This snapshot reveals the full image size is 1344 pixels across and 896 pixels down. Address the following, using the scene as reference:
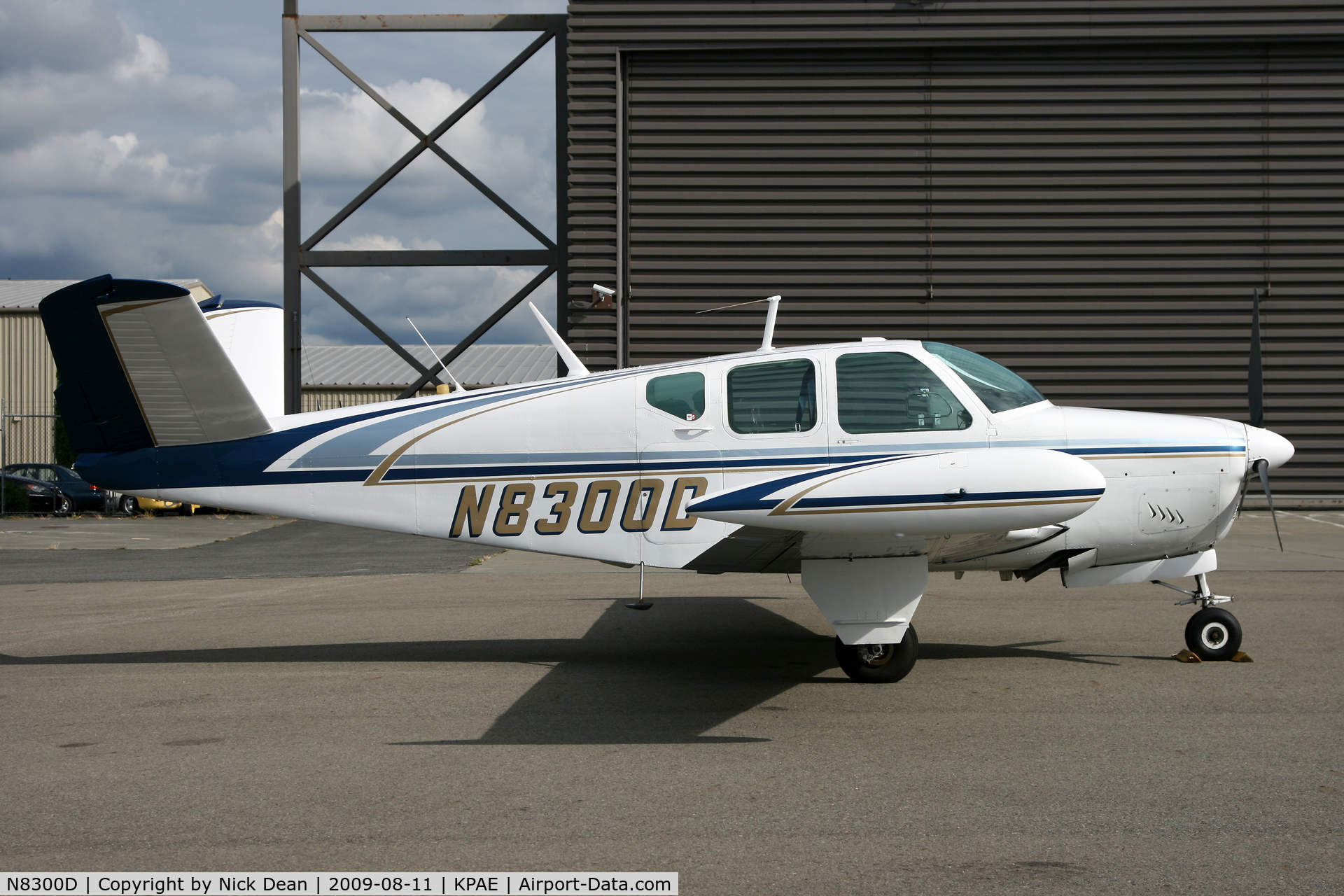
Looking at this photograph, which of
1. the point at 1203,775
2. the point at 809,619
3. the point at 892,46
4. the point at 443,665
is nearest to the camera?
the point at 1203,775

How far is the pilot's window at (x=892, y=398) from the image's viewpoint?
554 cm

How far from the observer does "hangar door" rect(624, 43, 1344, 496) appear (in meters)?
15.5

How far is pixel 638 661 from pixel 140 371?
3.71 metres

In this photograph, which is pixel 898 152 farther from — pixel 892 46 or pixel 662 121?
pixel 662 121

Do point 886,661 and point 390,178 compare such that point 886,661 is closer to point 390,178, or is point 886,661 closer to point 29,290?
point 390,178

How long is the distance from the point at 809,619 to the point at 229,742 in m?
4.59

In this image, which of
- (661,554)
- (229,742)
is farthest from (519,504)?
(229,742)

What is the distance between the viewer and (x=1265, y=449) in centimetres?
562

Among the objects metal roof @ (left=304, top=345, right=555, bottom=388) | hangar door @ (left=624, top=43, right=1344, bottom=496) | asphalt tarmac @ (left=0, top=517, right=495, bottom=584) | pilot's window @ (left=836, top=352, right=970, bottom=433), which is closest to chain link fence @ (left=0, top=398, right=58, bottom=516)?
metal roof @ (left=304, top=345, right=555, bottom=388)

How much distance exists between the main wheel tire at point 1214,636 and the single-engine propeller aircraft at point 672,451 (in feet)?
0.04

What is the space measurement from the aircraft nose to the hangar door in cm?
1010

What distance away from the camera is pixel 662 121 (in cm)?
1558
